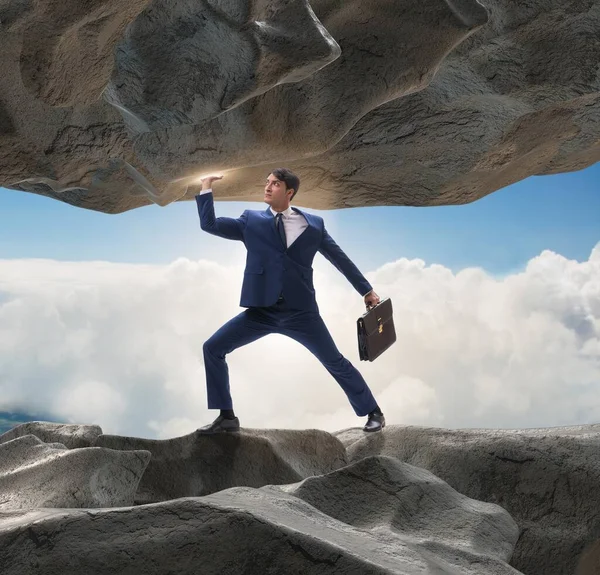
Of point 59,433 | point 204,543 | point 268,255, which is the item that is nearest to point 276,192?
point 268,255

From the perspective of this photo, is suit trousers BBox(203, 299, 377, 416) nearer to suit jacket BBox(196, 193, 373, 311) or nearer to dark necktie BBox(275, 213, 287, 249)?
suit jacket BBox(196, 193, 373, 311)

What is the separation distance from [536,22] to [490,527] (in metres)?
2.27

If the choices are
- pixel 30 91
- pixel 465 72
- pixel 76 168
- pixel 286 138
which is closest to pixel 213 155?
pixel 286 138

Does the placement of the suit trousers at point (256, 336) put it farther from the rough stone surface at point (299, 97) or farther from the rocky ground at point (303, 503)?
the rough stone surface at point (299, 97)

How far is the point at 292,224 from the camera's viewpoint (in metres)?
3.67

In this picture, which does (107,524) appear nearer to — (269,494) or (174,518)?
(174,518)

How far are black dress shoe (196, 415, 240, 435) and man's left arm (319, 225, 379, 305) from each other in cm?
79

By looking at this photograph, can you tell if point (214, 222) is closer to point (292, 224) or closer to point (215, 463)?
point (292, 224)

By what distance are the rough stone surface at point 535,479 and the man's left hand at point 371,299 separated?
610 millimetres

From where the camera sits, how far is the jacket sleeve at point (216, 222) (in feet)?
11.6

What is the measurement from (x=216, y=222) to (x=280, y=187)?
0.98ft

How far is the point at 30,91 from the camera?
2.57m

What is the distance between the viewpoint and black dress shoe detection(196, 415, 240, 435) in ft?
11.9

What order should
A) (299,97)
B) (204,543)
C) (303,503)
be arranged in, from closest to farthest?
(204,543) < (303,503) < (299,97)
